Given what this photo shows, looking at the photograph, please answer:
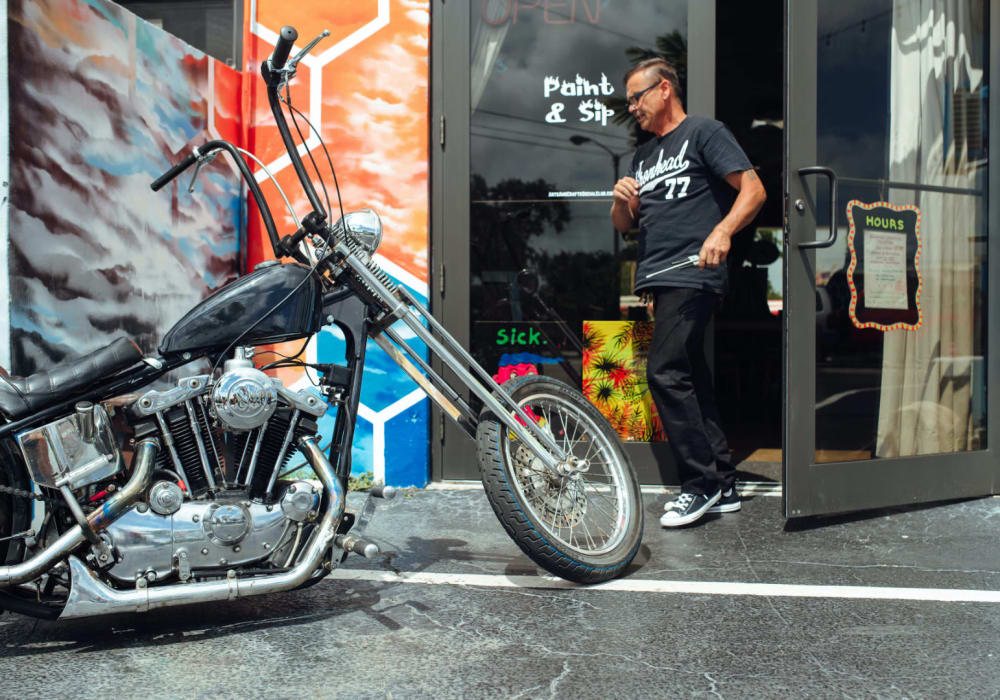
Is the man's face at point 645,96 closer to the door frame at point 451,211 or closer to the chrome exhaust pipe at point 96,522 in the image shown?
the door frame at point 451,211

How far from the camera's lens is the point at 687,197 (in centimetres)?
389

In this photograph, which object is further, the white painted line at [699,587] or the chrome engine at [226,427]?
the white painted line at [699,587]

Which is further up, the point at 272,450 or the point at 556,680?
the point at 272,450

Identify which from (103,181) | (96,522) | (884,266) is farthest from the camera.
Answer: (884,266)

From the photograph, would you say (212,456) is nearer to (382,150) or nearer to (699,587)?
(699,587)

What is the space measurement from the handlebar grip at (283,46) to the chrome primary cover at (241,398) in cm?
91

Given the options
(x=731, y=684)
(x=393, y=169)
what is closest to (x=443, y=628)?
(x=731, y=684)

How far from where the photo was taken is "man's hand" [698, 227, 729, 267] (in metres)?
3.64

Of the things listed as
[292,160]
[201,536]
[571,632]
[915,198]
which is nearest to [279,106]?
[292,160]

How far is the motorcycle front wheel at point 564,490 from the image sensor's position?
2.79 meters

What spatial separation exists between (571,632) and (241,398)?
1.15m

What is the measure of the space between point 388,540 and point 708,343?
1873mm

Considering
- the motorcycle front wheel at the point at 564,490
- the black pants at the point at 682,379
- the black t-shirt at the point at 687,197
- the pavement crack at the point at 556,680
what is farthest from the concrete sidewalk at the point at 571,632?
the black t-shirt at the point at 687,197

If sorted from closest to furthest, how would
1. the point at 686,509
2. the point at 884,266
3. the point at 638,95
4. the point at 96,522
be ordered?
1. the point at 96,522
2. the point at 686,509
3. the point at 638,95
4. the point at 884,266
